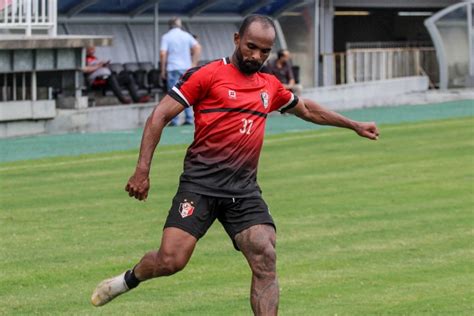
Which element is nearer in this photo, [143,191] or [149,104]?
[143,191]

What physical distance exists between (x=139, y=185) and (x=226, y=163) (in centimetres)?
64

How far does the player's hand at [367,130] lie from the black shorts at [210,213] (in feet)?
3.37

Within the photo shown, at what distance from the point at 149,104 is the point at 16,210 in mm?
12608

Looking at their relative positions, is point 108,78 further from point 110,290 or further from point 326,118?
point 110,290

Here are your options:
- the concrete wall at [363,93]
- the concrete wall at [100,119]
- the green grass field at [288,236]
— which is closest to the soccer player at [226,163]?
the green grass field at [288,236]

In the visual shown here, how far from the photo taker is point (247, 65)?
28.3 ft

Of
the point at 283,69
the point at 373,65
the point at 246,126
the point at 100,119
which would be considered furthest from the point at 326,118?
the point at 373,65

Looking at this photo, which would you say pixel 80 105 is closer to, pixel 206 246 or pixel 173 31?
pixel 173 31

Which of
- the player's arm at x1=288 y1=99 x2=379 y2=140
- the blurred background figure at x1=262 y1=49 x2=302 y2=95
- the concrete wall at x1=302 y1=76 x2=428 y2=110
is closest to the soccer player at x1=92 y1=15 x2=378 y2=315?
the player's arm at x1=288 y1=99 x2=379 y2=140

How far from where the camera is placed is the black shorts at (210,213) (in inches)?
341

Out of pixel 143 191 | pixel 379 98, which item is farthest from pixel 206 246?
pixel 379 98

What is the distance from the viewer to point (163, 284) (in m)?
11.1

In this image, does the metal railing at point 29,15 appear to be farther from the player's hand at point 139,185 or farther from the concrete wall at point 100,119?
the player's hand at point 139,185

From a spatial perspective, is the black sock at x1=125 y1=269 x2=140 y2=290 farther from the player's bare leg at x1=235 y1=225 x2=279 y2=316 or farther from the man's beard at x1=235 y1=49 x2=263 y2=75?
the man's beard at x1=235 y1=49 x2=263 y2=75
